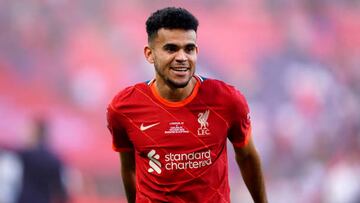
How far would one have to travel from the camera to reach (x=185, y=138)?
Result: 2930 millimetres

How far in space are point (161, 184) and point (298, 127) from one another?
3266 mm

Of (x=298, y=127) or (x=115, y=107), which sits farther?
(x=298, y=127)

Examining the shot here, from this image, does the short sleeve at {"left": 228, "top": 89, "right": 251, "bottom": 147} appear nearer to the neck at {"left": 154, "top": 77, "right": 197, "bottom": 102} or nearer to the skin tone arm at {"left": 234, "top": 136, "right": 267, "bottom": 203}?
the skin tone arm at {"left": 234, "top": 136, "right": 267, "bottom": 203}

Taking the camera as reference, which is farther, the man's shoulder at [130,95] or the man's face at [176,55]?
the man's shoulder at [130,95]

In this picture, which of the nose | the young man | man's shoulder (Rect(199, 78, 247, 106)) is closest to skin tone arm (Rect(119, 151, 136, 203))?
the young man

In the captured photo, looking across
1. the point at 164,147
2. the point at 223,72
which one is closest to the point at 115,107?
the point at 164,147

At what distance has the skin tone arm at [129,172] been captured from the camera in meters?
3.34

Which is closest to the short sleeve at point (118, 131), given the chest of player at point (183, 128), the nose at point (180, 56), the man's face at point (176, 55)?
the chest of player at point (183, 128)

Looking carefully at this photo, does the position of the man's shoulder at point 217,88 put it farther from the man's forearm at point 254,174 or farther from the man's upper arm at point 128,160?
the man's upper arm at point 128,160

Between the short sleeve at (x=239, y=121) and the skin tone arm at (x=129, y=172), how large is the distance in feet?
1.77

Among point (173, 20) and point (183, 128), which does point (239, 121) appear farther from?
point (173, 20)


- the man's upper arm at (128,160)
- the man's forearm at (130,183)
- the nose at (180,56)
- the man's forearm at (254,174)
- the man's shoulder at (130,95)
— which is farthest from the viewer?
the man's forearm at (130,183)

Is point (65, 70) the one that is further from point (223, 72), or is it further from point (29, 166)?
point (223, 72)

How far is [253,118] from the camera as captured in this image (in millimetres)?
5836
